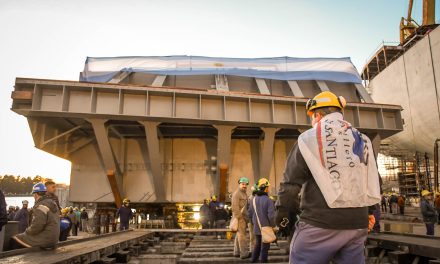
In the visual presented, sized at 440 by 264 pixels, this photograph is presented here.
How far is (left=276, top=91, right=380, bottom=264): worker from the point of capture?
7.63 ft

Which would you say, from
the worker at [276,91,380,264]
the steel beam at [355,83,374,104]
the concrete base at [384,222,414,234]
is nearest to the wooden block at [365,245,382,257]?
the concrete base at [384,222,414,234]

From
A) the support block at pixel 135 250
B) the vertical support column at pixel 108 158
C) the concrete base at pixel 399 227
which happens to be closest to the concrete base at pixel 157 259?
the support block at pixel 135 250

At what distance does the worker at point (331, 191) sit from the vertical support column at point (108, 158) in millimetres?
14415

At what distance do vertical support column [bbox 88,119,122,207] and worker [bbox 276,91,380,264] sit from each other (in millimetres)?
14415

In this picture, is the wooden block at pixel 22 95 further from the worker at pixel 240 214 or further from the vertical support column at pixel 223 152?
the worker at pixel 240 214

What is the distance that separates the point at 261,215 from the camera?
601 centimetres

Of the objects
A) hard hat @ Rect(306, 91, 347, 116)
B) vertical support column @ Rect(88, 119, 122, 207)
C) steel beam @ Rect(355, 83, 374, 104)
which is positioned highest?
steel beam @ Rect(355, 83, 374, 104)

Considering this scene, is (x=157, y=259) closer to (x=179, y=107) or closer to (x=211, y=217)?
(x=211, y=217)

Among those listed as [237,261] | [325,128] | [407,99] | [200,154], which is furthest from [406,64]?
[325,128]

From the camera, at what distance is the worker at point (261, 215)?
234 inches

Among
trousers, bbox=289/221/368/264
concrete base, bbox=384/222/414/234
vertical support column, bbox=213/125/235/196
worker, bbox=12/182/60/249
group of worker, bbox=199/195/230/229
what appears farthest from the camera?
vertical support column, bbox=213/125/235/196

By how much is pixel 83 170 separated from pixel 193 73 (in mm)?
8753

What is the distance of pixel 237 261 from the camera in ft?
21.4

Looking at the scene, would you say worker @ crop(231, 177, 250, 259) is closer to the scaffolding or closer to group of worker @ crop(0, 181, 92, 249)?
group of worker @ crop(0, 181, 92, 249)
